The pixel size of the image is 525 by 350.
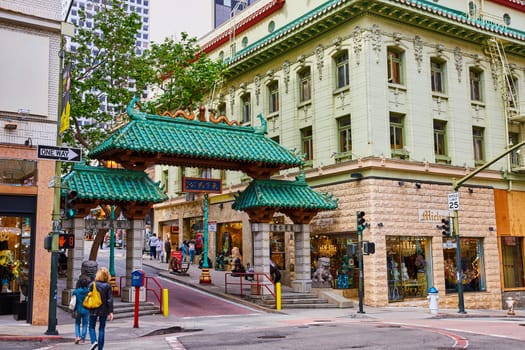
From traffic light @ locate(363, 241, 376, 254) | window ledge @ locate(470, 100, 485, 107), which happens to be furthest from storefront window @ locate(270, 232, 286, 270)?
window ledge @ locate(470, 100, 485, 107)

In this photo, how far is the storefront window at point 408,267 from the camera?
89.9 ft

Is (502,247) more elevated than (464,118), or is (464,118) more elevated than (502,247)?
(464,118)

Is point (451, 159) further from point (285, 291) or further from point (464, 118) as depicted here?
point (285, 291)

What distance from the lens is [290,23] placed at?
31562 millimetres

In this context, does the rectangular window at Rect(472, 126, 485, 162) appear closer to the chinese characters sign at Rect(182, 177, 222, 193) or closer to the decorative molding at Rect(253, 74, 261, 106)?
the decorative molding at Rect(253, 74, 261, 106)

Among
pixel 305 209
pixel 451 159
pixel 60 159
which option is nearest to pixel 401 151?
pixel 451 159

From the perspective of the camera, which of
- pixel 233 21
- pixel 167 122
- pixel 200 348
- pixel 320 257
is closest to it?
pixel 200 348

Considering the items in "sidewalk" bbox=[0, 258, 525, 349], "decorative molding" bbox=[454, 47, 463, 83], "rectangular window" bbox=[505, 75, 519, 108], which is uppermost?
"decorative molding" bbox=[454, 47, 463, 83]

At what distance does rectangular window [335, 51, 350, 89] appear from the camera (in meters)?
29.1

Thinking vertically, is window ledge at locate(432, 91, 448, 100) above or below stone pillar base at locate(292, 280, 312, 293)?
above

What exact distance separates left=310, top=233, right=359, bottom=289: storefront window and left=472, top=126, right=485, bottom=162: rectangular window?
8.63 metres

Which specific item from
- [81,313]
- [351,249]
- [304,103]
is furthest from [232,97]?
[81,313]

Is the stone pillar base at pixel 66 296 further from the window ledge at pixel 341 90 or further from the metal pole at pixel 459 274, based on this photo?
the window ledge at pixel 341 90

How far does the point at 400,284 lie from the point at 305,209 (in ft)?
20.1
